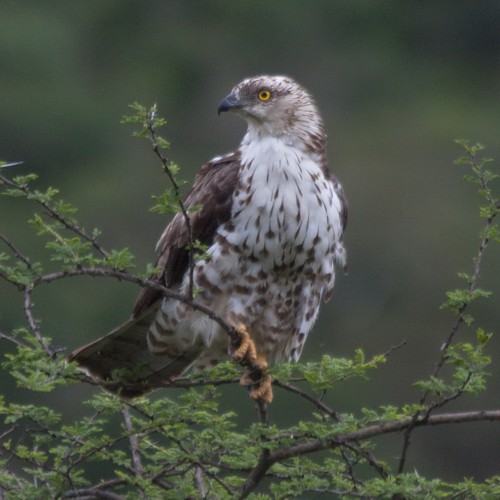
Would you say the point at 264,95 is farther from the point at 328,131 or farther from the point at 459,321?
the point at 328,131

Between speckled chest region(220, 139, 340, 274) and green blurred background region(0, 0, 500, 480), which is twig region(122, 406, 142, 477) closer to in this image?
speckled chest region(220, 139, 340, 274)

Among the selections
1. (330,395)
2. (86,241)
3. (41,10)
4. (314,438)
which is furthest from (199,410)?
(41,10)

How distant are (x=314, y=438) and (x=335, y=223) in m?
1.21

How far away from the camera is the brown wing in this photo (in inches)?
238

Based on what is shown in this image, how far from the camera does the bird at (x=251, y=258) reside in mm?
6000

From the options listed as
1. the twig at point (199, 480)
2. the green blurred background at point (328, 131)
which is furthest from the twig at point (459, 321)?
the green blurred background at point (328, 131)

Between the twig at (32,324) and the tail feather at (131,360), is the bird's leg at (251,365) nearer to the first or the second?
the tail feather at (131,360)

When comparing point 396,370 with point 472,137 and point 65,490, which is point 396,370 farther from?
point 65,490

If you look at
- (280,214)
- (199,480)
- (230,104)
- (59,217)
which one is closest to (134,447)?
(199,480)

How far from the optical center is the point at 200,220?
6.05 meters

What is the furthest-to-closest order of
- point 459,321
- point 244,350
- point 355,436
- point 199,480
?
point 244,350
point 199,480
point 355,436
point 459,321

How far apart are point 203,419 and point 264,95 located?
1552 millimetres

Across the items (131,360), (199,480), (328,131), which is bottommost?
(199,480)

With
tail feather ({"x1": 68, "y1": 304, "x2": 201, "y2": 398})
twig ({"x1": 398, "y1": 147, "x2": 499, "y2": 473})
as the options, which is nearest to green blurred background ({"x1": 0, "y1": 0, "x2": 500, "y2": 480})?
tail feather ({"x1": 68, "y1": 304, "x2": 201, "y2": 398})
